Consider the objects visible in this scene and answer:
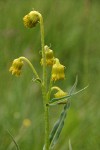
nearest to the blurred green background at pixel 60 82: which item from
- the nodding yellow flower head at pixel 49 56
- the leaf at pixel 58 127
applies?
the leaf at pixel 58 127

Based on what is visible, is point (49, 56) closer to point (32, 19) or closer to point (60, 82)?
point (32, 19)

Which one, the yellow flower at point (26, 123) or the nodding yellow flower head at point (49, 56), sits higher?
the nodding yellow flower head at point (49, 56)

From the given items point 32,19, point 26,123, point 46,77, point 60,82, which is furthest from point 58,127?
point 60,82

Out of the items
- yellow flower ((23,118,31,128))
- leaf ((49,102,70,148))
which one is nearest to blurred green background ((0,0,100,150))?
yellow flower ((23,118,31,128))

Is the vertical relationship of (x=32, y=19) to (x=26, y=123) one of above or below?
above

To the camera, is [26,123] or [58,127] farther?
[26,123]

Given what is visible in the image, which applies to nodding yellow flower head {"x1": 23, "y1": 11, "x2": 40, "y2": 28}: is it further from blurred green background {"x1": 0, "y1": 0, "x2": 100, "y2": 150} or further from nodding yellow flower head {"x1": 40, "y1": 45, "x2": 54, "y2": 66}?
blurred green background {"x1": 0, "y1": 0, "x2": 100, "y2": 150}

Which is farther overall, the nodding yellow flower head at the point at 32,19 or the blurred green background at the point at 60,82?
the blurred green background at the point at 60,82

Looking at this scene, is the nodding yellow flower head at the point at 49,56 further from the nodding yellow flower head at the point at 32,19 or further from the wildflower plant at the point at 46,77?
the nodding yellow flower head at the point at 32,19

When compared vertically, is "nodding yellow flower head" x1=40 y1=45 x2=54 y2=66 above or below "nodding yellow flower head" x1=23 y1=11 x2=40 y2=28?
below
